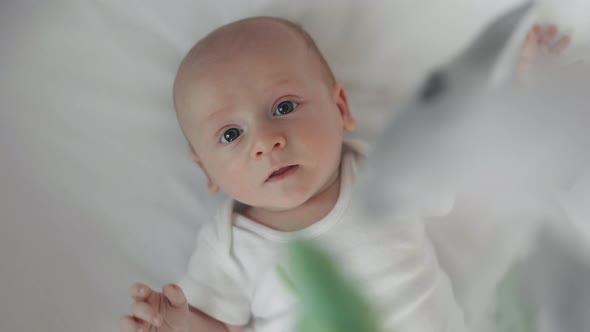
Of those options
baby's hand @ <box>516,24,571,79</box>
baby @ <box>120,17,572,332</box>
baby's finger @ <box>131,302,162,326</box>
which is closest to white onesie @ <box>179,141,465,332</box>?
baby @ <box>120,17,572,332</box>

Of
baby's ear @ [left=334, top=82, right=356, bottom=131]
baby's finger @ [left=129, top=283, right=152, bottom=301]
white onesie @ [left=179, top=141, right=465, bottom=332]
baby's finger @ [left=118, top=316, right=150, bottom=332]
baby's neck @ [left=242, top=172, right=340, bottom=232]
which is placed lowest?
white onesie @ [left=179, top=141, right=465, bottom=332]

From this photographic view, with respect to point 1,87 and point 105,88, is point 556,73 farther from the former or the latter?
point 1,87

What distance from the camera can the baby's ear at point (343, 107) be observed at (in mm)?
839

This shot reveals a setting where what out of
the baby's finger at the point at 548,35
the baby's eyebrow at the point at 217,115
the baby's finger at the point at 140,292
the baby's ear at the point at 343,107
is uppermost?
the baby's finger at the point at 548,35

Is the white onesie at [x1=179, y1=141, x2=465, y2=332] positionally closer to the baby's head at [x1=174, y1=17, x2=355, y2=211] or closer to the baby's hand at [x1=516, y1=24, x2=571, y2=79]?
the baby's head at [x1=174, y1=17, x2=355, y2=211]

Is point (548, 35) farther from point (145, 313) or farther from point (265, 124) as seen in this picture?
point (145, 313)

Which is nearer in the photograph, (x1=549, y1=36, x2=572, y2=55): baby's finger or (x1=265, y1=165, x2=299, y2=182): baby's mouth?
(x1=265, y1=165, x2=299, y2=182): baby's mouth

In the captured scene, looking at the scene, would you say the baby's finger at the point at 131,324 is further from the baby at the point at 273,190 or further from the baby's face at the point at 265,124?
the baby's face at the point at 265,124

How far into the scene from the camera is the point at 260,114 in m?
0.77

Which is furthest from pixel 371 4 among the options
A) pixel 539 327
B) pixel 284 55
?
pixel 539 327

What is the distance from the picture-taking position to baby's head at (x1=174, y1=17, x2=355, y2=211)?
769 mm

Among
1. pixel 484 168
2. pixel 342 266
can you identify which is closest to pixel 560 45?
pixel 484 168

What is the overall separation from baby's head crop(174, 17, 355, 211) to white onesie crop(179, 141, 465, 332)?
1.9 inches

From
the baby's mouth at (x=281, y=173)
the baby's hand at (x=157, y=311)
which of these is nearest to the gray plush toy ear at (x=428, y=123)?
the baby's mouth at (x=281, y=173)
